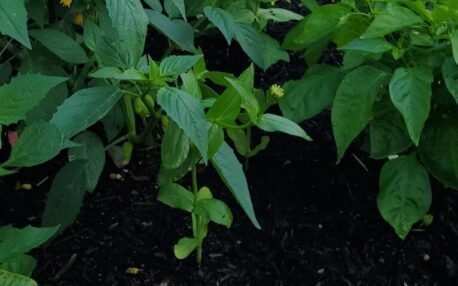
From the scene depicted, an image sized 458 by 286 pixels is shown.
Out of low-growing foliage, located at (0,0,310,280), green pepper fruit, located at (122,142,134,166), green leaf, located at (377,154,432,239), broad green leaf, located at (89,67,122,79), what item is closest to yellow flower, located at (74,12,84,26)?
low-growing foliage, located at (0,0,310,280)

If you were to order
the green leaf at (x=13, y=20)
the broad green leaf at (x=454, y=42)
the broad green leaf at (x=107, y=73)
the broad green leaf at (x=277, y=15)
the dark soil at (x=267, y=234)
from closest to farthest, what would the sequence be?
1. the green leaf at (x=13, y=20)
2. the broad green leaf at (x=107, y=73)
3. the broad green leaf at (x=454, y=42)
4. the dark soil at (x=267, y=234)
5. the broad green leaf at (x=277, y=15)

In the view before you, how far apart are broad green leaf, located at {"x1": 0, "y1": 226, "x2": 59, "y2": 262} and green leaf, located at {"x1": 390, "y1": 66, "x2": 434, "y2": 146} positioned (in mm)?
937

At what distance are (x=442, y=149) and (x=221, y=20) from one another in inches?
29.0

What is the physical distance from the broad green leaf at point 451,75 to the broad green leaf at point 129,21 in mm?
842

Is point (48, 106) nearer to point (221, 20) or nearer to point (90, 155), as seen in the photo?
point (90, 155)

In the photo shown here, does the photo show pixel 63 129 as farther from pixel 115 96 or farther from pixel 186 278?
pixel 186 278

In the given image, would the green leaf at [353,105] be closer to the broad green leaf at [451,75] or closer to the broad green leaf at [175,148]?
the broad green leaf at [451,75]

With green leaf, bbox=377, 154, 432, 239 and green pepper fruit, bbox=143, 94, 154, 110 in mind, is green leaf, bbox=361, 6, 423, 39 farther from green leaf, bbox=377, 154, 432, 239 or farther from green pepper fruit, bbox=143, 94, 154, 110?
green pepper fruit, bbox=143, 94, 154, 110

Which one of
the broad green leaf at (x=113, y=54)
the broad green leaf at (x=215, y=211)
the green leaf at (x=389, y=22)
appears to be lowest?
the broad green leaf at (x=215, y=211)

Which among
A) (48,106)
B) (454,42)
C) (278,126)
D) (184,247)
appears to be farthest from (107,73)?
(454,42)

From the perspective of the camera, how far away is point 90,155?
6.64 feet

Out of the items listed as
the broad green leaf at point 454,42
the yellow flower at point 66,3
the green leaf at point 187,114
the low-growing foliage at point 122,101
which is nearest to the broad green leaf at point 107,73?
the low-growing foliage at point 122,101

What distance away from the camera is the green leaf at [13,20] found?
1.42 metres

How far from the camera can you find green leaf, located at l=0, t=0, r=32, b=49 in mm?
1421
